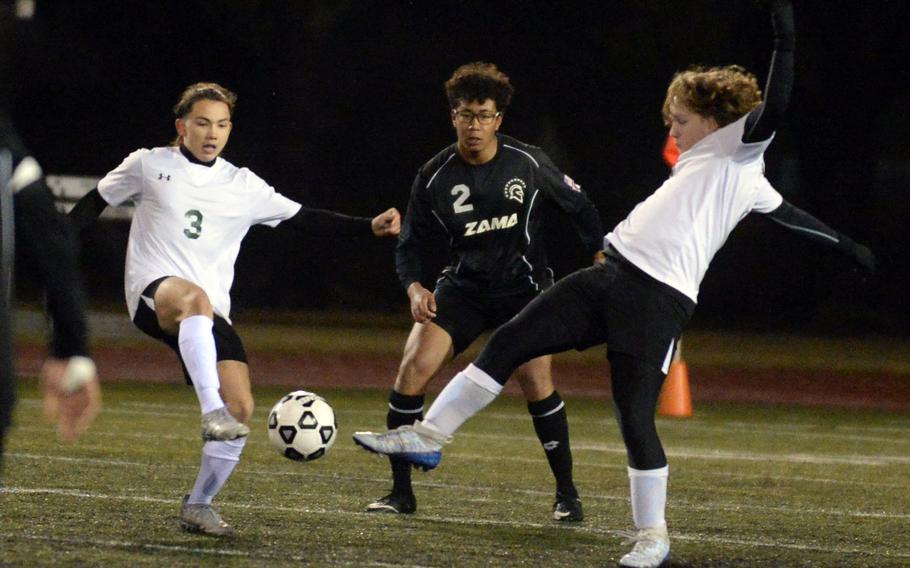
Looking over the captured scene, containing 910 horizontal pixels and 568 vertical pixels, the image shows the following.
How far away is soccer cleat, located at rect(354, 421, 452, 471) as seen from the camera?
5.43m

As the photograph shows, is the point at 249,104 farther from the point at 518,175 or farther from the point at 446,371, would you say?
the point at 518,175

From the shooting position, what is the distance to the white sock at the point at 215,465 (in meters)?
5.97

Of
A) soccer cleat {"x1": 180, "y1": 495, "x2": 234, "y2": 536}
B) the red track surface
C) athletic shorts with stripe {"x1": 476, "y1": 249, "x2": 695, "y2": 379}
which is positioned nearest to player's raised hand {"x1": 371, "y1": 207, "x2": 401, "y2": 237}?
athletic shorts with stripe {"x1": 476, "y1": 249, "x2": 695, "y2": 379}

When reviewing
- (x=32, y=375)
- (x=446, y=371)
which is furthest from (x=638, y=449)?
(x=446, y=371)

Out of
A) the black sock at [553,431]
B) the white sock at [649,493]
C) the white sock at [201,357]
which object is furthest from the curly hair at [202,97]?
the white sock at [649,493]

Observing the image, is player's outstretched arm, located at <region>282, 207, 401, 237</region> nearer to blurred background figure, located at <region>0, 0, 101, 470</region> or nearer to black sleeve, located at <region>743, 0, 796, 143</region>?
black sleeve, located at <region>743, 0, 796, 143</region>

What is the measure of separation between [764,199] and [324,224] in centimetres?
203

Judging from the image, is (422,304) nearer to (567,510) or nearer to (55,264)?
(567,510)

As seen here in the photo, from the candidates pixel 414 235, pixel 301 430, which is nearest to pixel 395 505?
pixel 301 430

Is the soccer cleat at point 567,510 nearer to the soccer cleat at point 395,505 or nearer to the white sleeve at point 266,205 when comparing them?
the soccer cleat at point 395,505

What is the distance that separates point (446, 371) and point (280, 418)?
10.7 metres

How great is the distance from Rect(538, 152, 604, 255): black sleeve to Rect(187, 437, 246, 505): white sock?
1.91 meters

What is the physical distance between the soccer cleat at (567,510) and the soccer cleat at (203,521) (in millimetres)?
1578

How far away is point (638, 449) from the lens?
5406mm
